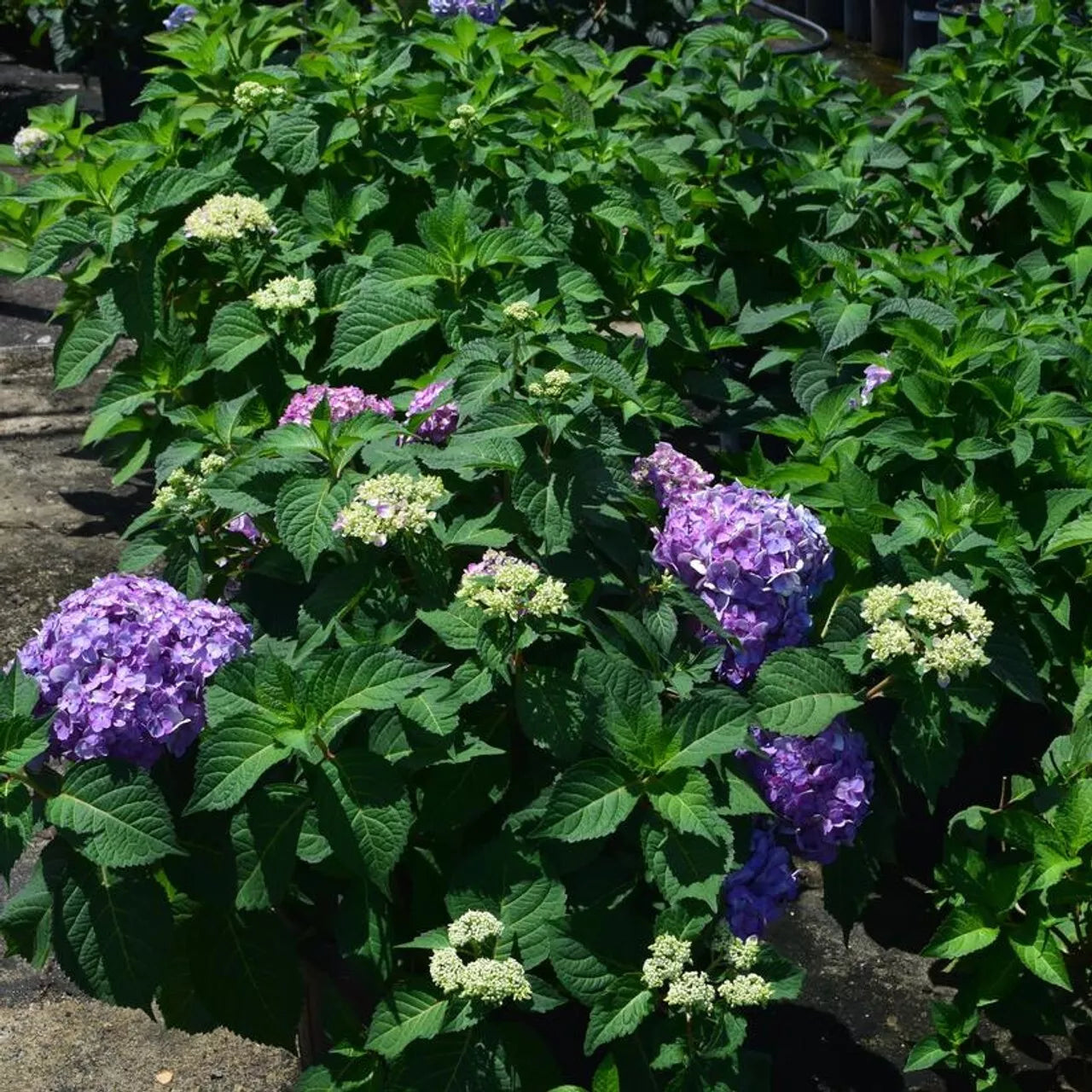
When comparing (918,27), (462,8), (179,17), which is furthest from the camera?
(918,27)

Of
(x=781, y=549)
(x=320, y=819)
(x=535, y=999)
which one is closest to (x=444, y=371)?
(x=781, y=549)

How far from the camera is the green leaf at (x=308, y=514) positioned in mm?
2217

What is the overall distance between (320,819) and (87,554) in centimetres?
226

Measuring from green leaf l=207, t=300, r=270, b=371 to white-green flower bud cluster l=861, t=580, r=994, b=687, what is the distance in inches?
45.7

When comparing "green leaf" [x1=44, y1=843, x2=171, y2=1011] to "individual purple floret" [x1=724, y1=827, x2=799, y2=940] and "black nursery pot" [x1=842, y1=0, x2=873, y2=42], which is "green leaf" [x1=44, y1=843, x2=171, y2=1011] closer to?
"individual purple floret" [x1=724, y1=827, x2=799, y2=940]

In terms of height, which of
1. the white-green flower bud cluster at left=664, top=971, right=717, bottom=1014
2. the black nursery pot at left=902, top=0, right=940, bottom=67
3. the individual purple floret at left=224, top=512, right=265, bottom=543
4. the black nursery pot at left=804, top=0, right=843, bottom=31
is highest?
the individual purple floret at left=224, top=512, right=265, bottom=543

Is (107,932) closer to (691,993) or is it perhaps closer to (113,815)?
(113,815)

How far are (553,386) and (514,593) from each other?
12.5 inches

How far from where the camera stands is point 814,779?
228 cm

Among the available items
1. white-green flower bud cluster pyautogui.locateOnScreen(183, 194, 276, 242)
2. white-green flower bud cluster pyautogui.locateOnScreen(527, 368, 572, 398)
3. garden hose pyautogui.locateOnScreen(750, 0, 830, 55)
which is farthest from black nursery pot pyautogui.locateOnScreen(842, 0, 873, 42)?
white-green flower bud cluster pyautogui.locateOnScreen(527, 368, 572, 398)

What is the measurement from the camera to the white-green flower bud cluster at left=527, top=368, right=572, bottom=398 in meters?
2.20

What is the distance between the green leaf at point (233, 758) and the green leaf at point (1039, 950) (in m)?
1.07

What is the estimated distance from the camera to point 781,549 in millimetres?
2268

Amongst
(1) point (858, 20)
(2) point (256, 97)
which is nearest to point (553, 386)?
(2) point (256, 97)
